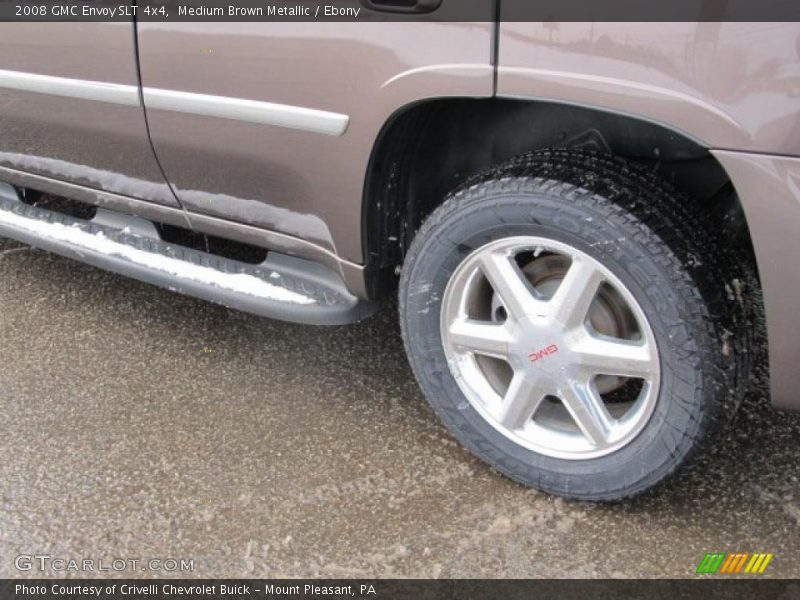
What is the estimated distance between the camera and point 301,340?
3.04m

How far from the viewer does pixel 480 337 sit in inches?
89.1

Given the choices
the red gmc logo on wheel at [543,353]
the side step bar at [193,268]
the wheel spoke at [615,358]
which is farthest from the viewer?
the side step bar at [193,268]

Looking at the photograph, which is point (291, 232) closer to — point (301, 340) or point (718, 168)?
point (301, 340)

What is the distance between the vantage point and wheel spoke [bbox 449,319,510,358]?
2240mm

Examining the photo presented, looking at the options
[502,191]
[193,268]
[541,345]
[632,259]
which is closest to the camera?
[632,259]

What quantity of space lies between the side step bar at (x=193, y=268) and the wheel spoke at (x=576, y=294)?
0.62 metres

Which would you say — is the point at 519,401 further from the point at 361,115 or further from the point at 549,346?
the point at 361,115

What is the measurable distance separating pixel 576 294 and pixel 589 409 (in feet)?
0.97

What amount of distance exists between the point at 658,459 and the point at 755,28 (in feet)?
3.28

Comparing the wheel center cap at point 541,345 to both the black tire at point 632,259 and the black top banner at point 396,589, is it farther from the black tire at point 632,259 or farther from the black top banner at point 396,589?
the black top banner at point 396,589
